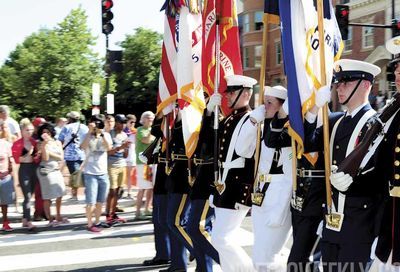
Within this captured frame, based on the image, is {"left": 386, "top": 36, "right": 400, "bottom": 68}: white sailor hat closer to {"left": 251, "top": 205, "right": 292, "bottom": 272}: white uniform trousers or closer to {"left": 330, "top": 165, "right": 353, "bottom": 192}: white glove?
{"left": 330, "top": 165, "right": 353, "bottom": 192}: white glove

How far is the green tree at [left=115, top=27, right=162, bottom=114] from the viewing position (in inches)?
1746

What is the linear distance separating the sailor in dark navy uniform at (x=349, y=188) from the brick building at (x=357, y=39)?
56.2 ft

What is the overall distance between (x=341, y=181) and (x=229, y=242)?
1.66m

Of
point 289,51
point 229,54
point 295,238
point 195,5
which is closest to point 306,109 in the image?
point 289,51

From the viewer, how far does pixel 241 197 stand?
466cm

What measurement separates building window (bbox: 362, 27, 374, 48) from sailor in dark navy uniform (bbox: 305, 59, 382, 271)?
27140 mm

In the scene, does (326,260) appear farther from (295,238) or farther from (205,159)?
(205,159)

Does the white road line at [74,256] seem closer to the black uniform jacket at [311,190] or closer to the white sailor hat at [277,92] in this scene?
the white sailor hat at [277,92]

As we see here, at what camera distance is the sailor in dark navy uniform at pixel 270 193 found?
13.9ft

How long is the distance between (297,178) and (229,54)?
2232mm

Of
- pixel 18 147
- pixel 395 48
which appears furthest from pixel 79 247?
pixel 395 48

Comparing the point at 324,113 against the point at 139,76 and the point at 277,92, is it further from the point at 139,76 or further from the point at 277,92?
the point at 139,76

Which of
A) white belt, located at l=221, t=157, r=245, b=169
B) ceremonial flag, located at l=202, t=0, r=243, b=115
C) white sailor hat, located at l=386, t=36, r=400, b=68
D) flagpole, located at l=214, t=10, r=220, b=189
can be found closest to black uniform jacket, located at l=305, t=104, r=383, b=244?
white sailor hat, located at l=386, t=36, r=400, b=68

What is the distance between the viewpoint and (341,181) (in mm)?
3252
